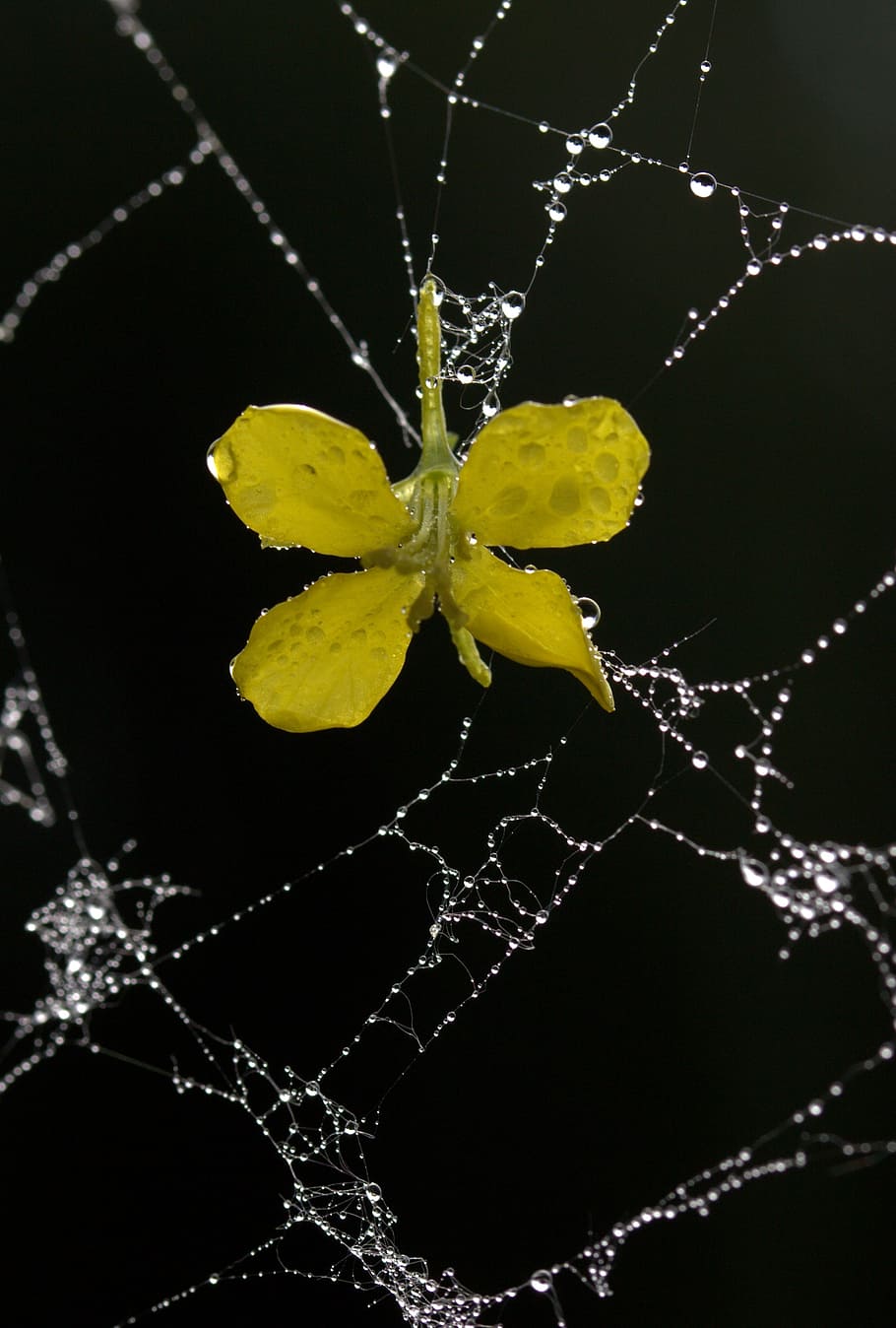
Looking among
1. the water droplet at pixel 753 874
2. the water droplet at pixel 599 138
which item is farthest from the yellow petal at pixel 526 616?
the water droplet at pixel 753 874

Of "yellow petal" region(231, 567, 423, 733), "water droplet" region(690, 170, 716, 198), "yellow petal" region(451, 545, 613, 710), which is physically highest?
"water droplet" region(690, 170, 716, 198)

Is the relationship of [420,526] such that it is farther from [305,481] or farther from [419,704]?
[419,704]

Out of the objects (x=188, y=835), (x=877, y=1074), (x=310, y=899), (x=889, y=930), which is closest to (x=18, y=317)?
(x=188, y=835)

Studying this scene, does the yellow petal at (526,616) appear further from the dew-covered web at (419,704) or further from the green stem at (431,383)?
the dew-covered web at (419,704)

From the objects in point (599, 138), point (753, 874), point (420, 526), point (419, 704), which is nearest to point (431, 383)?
point (420, 526)

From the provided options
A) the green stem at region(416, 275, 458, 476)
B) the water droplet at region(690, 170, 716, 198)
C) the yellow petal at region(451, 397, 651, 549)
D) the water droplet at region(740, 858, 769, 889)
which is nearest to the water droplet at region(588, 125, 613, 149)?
the water droplet at region(690, 170, 716, 198)

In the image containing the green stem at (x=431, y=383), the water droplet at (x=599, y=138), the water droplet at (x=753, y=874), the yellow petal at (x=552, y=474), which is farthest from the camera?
the water droplet at (x=753, y=874)

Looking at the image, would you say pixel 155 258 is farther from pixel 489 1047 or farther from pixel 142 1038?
pixel 489 1047

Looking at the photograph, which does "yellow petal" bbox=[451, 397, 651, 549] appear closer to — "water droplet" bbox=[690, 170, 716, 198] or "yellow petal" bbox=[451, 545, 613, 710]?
"yellow petal" bbox=[451, 545, 613, 710]
